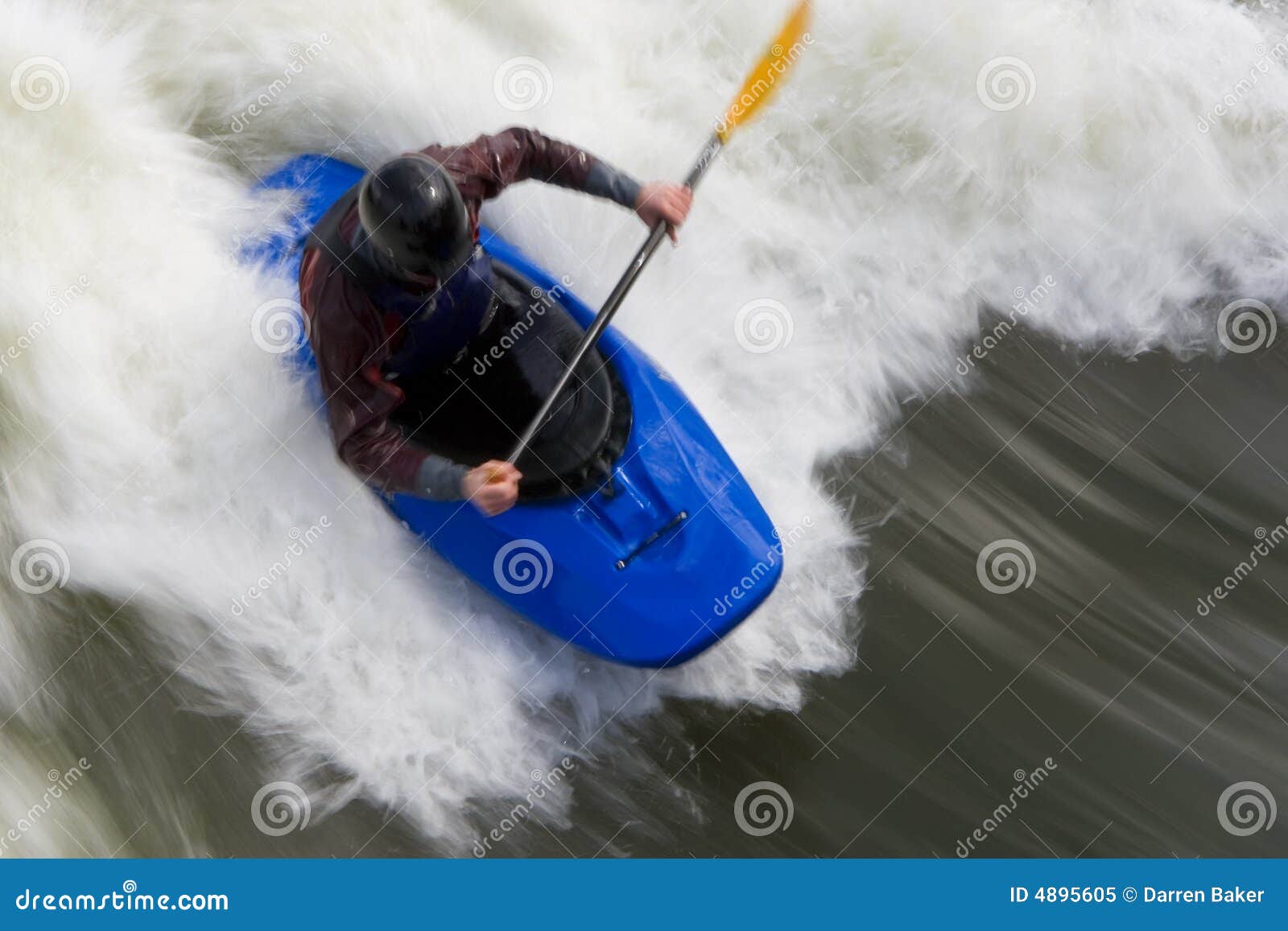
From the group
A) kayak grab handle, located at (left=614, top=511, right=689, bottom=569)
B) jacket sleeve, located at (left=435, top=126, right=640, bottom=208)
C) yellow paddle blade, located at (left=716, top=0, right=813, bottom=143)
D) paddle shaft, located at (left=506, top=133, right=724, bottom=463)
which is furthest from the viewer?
yellow paddle blade, located at (left=716, top=0, right=813, bottom=143)

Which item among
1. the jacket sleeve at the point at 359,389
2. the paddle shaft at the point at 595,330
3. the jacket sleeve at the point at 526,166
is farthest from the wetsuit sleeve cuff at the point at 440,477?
the jacket sleeve at the point at 526,166

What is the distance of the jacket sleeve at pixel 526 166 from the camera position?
2688 millimetres

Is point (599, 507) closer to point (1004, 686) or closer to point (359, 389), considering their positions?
point (359, 389)

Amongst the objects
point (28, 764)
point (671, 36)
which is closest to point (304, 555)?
point (28, 764)

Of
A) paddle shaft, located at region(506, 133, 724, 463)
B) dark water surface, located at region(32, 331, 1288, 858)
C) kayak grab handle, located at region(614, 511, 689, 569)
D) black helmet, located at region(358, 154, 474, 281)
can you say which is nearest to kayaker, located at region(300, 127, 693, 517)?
black helmet, located at region(358, 154, 474, 281)

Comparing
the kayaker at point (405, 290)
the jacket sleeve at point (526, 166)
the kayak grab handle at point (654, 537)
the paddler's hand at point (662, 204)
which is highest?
the paddler's hand at point (662, 204)

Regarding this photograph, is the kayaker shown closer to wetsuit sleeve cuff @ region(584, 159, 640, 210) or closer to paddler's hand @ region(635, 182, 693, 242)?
wetsuit sleeve cuff @ region(584, 159, 640, 210)

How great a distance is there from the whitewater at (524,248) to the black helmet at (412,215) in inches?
40.7

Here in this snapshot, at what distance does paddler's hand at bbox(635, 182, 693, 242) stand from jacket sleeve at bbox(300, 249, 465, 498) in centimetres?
86

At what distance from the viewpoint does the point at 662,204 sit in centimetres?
288

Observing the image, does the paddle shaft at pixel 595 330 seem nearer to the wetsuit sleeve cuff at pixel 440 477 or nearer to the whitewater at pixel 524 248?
the wetsuit sleeve cuff at pixel 440 477

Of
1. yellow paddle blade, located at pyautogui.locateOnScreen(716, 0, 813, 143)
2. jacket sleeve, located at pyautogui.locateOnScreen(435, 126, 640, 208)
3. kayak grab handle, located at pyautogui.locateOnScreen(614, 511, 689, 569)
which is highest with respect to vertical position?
yellow paddle blade, located at pyautogui.locateOnScreen(716, 0, 813, 143)

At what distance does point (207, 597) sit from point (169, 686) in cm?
33

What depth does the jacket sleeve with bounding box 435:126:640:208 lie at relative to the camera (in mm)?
2688
